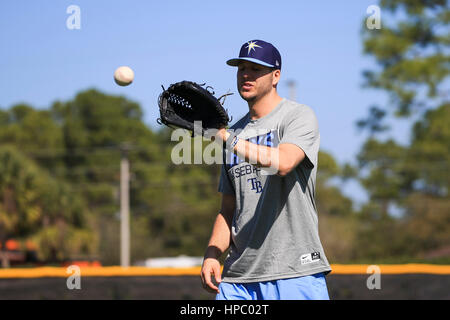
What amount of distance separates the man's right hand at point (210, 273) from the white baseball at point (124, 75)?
5.23ft

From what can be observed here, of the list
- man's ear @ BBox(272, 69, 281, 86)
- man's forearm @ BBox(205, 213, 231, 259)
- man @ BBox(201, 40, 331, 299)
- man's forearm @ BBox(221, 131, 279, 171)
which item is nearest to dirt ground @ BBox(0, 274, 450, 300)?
man's forearm @ BBox(205, 213, 231, 259)

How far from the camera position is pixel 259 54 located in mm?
3746

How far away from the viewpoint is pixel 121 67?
16.1 feet

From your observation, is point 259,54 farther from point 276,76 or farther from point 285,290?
point 285,290

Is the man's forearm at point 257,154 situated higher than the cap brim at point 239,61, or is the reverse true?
the cap brim at point 239,61

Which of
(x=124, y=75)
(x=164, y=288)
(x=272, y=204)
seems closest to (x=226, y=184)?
(x=272, y=204)

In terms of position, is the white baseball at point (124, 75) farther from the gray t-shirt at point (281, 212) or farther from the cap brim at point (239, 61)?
the gray t-shirt at point (281, 212)

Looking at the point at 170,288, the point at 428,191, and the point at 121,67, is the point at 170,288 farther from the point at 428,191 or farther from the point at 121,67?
the point at 428,191

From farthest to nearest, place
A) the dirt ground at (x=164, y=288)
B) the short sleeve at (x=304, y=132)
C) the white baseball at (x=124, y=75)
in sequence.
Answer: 1. the dirt ground at (x=164, y=288)
2. the white baseball at (x=124, y=75)
3. the short sleeve at (x=304, y=132)

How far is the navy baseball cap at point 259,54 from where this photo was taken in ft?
12.3

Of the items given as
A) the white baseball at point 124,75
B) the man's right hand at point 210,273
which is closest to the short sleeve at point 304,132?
the man's right hand at point 210,273
